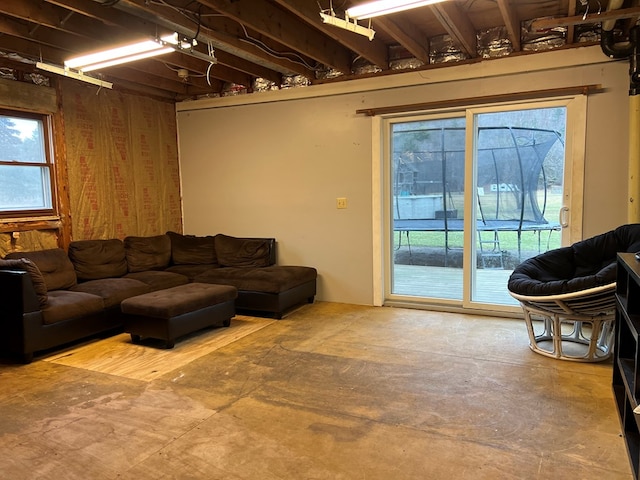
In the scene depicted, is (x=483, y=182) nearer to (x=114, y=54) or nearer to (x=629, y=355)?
(x=629, y=355)

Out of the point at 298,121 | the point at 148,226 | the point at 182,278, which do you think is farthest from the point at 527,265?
the point at 148,226

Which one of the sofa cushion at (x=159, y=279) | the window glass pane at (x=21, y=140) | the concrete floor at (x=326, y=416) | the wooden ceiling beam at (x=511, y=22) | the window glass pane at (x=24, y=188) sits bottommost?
the concrete floor at (x=326, y=416)

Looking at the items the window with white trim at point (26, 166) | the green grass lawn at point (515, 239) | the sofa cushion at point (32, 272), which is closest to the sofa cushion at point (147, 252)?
the window with white trim at point (26, 166)

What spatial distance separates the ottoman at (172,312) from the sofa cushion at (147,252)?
1250 mm

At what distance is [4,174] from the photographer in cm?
449

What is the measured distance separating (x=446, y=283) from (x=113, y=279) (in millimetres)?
3659

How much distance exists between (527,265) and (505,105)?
65.2 inches

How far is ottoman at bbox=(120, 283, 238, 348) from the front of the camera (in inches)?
149

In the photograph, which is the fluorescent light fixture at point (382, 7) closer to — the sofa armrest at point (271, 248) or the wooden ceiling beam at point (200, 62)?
the wooden ceiling beam at point (200, 62)

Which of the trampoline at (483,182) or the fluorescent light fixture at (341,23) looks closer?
the fluorescent light fixture at (341,23)

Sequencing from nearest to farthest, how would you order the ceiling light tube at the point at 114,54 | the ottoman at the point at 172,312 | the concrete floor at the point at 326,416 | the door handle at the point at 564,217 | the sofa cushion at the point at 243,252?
the concrete floor at the point at 326,416 < the ceiling light tube at the point at 114,54 < the ottoman at the point at 172,312 < the door handle at the point at 564,217 < the sofa cushion at the point at 243,252

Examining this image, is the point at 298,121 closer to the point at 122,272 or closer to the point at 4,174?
the point at 122,272

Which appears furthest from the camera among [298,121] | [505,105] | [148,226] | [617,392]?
[148,226]

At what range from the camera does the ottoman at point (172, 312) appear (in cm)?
379
